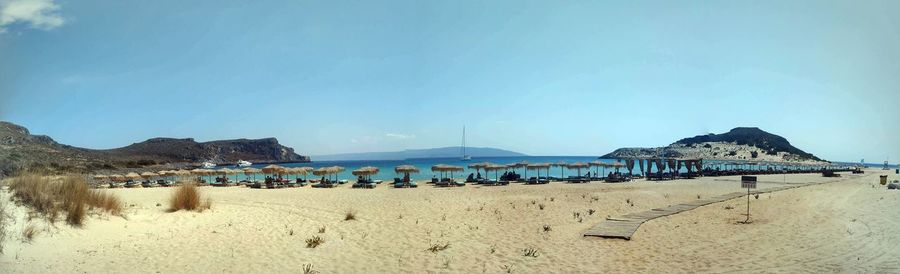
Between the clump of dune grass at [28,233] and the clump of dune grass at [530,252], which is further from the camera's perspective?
the clump of dune grass at [530,252]

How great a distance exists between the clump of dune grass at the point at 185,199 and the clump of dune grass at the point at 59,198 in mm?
1703

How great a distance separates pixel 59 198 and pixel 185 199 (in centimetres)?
306

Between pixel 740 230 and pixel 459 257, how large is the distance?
633 centimetres

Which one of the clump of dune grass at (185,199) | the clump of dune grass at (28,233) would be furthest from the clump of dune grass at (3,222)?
the clump of dune grass at (185,199)

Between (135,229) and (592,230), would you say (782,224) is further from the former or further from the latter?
(135,229)

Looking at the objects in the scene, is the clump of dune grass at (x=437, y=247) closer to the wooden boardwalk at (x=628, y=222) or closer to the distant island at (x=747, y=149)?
the wooden boardwalk at (x=628, y=222)

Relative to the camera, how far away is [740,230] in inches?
390

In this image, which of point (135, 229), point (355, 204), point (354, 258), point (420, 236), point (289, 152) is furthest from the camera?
point (289, 152)

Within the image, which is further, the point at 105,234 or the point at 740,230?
the point at 740,230

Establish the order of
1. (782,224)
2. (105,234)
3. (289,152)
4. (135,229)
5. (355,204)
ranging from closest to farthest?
(105,234) → (135,229) → (782,224) → (355,204) → (289,152)

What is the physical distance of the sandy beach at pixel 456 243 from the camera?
22.3 ft

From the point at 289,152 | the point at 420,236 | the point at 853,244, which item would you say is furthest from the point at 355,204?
the point at 289,152

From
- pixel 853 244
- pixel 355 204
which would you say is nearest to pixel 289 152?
pixel 355 204

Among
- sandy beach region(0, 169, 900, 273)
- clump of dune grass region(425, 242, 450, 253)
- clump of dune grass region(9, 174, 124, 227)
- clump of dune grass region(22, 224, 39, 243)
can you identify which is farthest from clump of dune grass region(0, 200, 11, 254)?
clump of dune grass region(425, 242, 450, 253)
